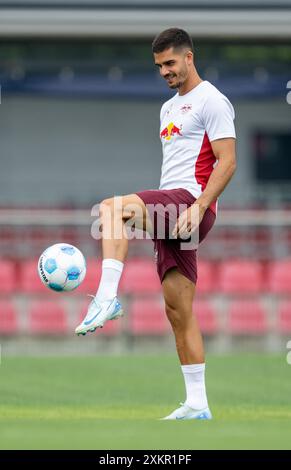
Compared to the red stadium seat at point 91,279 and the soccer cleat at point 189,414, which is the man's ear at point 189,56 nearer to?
the soccer cleat at point 189,414

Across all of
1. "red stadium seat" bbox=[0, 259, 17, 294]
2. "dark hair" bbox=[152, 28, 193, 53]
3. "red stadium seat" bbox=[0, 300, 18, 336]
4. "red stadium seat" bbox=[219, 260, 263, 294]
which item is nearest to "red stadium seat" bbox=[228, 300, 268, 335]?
"red stadium seat" bbox=[219, 260, 263, 294]

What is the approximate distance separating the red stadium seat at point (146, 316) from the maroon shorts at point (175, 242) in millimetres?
8084

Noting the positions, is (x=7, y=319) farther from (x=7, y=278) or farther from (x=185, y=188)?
(x=185, y=188)

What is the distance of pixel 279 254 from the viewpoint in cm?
1858

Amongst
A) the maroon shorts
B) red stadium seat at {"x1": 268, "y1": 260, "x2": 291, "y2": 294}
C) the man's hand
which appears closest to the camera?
the man's hand

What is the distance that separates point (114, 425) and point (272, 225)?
1043 cm

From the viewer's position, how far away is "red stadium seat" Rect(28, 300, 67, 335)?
16.5 m

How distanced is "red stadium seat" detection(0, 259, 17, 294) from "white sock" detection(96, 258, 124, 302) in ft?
30.0

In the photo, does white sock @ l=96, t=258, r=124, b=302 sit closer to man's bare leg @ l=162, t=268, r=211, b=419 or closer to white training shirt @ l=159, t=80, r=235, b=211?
man's bare leg @ l=162, t=268, r=211, b=419

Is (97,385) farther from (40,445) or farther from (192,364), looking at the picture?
(40,445)

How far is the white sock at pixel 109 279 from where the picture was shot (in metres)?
7.89

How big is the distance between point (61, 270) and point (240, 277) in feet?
31.2

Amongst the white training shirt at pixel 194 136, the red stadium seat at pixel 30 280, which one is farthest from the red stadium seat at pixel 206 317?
the white training shirt at pixel 194 136
